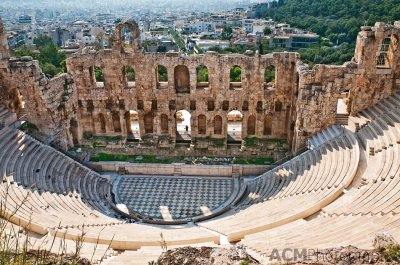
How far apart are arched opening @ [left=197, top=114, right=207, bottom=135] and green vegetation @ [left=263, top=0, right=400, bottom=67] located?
119 ft

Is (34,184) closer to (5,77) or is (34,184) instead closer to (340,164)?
(5,77)

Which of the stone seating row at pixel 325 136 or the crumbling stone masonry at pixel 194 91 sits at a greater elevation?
the crumbling stone masonry at pixel 194 91

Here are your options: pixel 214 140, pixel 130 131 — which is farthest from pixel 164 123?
pixel 214 140

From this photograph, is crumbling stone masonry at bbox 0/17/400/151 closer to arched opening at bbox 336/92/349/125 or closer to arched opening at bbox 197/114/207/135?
arched opening at bbox 197/114/207/135

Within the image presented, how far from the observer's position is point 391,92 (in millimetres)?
27375

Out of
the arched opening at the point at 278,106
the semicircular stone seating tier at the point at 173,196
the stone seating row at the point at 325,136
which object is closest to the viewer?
the semicircular stone seating tier at the point at 173,196

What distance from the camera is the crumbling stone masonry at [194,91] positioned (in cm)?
2623

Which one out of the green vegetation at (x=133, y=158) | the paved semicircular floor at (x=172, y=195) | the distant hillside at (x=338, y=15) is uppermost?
the distant hillside at (x=338, y=15)

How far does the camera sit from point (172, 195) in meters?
25.2

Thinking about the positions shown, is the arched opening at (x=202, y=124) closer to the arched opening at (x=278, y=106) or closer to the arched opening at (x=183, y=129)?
the arched opening at (x=183, y=129)

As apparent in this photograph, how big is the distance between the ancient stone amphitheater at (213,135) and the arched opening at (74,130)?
12 centimetres

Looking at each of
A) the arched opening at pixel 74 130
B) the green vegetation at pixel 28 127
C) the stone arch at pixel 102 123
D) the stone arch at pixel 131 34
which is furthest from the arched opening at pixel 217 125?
the green vegetation at pixel 28 127

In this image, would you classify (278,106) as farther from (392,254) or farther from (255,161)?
(392,254)

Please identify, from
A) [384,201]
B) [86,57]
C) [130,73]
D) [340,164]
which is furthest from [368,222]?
[130,73]
